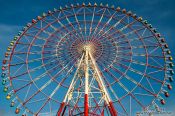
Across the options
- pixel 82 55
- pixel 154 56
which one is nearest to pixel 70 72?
pixel 82 55

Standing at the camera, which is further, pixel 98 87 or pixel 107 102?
pixel 98 87

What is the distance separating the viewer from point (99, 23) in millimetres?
42969

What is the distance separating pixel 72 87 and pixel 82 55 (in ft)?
14.8

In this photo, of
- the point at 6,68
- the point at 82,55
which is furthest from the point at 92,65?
the point at 6,68

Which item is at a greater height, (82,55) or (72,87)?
(82,55)

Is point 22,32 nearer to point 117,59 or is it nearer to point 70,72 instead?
point 70,72

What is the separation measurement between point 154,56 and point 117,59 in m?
4.51

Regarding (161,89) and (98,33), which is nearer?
(161,89)

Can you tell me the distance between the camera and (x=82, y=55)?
42438 millimetres

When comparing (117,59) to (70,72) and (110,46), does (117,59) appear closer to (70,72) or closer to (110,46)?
(110,46)

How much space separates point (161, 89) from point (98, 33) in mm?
10172

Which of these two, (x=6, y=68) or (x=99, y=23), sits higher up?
(x=99, y=23)

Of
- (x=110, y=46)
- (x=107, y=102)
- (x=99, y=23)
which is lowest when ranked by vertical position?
(x=107, y=102)

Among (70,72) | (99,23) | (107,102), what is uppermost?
(99,23)
